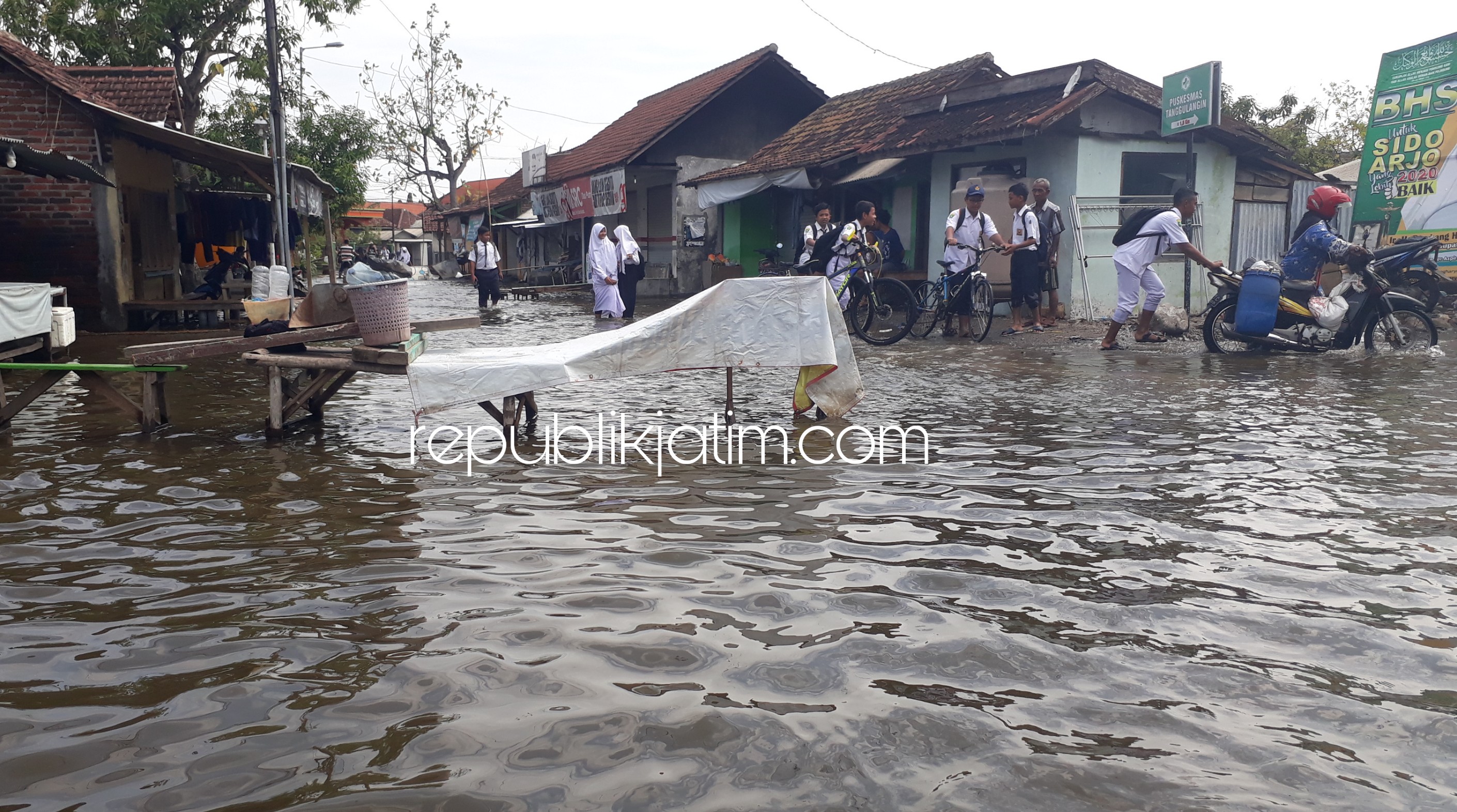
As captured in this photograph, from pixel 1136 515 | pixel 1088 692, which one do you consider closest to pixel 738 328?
pixel 1136 515

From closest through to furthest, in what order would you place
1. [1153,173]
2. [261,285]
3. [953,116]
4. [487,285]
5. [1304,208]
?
[261,285] < [1153,173] < [953,116] < [1304,208] < [487,285]

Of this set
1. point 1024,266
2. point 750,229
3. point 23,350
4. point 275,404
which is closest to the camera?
point 275,404

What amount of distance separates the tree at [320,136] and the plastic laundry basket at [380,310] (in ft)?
75.8

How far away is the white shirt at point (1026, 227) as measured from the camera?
12.2 metres

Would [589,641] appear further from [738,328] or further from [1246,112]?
[1246,112]

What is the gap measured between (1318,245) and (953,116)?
6.90m

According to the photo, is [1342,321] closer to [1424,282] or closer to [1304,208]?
[1424,282]

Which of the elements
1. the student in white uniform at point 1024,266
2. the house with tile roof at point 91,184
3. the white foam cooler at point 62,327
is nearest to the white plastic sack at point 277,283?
the white foam cooler at point 62,327

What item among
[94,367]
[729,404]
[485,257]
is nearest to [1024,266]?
[729,404]

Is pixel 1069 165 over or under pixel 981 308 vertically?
over

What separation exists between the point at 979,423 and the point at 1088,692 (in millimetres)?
4137

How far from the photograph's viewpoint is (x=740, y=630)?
10.5 feet

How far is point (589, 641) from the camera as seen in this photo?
10.2ft

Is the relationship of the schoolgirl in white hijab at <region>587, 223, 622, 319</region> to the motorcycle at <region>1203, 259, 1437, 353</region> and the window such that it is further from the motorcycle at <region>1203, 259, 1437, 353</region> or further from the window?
the motorcycle at <region>1203, 259, 1437, 353</region>
